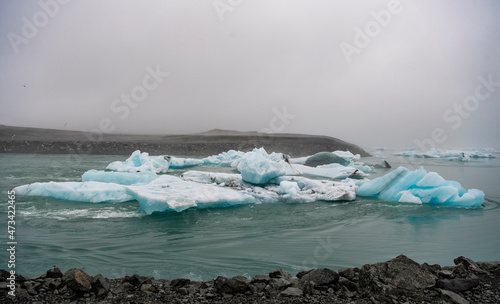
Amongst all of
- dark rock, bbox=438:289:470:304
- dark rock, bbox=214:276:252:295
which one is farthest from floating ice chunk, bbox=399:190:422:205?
dark rock, bbox=214:276:252:295

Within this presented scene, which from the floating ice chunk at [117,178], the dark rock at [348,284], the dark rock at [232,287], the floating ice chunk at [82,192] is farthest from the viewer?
the floating ice chunk at [117,178]

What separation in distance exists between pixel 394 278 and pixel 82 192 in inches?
245

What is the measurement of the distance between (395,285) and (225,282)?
1360 mm

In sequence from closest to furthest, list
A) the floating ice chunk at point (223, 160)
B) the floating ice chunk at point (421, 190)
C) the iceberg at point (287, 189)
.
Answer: the floating ice chunk at point (421, 190)
the iceberg at point (287, 189)
the floating ice chunk at point (223, 160)

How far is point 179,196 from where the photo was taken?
573 cm

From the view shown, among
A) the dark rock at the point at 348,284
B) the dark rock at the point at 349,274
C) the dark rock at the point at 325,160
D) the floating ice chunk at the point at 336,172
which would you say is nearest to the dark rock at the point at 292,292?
the dark rock at the point at 348,284

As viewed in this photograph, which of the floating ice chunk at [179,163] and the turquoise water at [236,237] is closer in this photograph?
the turquoise water at [236,237]

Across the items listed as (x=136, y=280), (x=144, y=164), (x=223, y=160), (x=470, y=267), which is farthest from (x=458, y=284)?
(x=223, y=160)

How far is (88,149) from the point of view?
1019 inches

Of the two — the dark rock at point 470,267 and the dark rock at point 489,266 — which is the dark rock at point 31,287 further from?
the dark rock at point 489,266

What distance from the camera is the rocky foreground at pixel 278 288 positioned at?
231cm

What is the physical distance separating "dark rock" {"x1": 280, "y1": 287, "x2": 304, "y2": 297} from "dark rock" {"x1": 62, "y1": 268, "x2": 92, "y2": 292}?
59.3 inches

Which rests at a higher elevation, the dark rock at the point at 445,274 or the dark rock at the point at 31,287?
the dark rock at the point at 445,274

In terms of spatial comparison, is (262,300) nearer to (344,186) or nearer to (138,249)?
(138,249)
